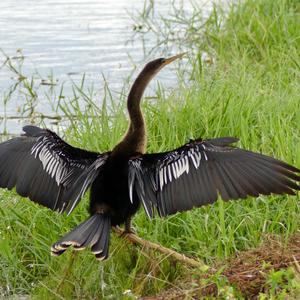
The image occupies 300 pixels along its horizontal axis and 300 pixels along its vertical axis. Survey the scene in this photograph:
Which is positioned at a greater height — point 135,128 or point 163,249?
point 135,128

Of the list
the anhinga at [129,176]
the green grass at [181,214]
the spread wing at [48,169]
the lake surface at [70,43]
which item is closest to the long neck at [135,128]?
the anhinga at [129,176]

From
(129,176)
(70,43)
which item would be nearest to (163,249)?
(129,176)

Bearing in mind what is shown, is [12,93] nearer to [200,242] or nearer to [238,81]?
[238,81]

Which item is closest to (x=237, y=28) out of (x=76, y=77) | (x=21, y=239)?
(x=76, y=77)

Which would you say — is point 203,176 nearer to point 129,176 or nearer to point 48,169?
point 129,176

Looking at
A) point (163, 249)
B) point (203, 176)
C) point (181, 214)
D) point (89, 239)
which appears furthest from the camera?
point (181, 214)

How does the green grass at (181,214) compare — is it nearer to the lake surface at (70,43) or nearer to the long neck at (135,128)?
the long neck at (135,128)

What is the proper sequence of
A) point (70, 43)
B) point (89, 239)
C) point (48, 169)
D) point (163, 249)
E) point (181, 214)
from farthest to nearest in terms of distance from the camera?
point (70, 43)
point (181, 214)
point (48, 169)
point (163, 249)
point (89, 239)

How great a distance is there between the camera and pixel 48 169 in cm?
489

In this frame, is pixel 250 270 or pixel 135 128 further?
pixel 135 128

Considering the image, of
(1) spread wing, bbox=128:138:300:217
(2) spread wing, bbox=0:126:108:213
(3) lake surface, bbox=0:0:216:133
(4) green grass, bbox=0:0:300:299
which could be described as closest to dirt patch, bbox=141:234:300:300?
(4) green grass, bbox=0:0:300:299

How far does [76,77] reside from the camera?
851cm

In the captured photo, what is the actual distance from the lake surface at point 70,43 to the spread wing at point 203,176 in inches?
115

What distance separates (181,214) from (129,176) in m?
0.56
